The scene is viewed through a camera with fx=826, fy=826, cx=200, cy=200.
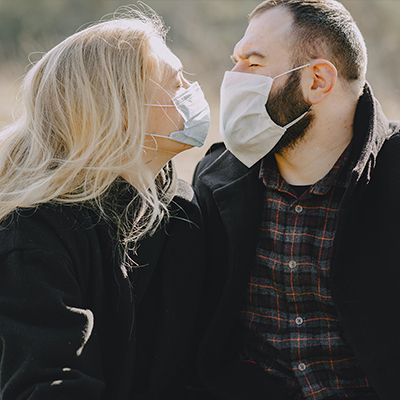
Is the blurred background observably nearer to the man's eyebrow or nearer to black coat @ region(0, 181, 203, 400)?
the man's eyebrow

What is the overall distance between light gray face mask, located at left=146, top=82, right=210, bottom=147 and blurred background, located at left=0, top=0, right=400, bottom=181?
4870 millimetres

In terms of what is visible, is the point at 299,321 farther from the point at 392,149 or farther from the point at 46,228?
the point at 46,228

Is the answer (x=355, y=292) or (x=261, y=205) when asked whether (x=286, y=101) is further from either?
(x=355, y=292)

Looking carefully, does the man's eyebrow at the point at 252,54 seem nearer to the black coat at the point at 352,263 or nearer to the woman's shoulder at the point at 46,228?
the black coat at the point at 352,263

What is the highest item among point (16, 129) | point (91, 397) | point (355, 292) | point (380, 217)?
point (16, 129)

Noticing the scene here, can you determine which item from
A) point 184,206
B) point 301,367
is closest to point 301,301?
point 301,367

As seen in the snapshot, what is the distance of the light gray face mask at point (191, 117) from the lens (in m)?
2.97

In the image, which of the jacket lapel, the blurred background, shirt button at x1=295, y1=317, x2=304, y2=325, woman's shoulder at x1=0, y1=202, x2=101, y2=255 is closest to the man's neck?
the jacket lapel

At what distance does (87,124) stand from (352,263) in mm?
1026

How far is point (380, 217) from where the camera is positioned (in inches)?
112

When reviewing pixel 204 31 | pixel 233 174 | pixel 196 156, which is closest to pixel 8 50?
pixel 204 31

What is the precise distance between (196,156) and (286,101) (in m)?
3.57

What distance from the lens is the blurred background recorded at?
10.6m

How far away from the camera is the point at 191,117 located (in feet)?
9.91
